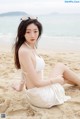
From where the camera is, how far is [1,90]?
3584mm

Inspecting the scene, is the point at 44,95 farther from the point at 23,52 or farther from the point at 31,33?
the point at 31,33

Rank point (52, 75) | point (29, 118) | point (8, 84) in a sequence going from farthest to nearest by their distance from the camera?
point (8, 84) → point (52, 75) → point (29, 118)

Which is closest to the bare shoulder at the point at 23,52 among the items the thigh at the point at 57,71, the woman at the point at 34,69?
the woman at the point at 34,69

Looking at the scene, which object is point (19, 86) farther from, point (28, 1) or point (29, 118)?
point (28, 1)

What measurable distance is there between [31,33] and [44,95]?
674 mm

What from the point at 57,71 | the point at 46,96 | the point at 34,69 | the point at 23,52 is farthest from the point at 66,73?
the point at 23,52

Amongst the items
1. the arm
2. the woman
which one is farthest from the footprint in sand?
the arm

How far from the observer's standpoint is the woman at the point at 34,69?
2.88m

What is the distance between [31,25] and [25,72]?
0.50m

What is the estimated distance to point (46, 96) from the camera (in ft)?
9.82

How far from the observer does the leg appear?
3.34m

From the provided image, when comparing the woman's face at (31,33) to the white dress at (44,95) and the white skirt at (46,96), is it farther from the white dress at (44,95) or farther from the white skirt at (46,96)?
the white skirt at (46,96)

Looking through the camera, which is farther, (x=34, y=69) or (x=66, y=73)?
(x=66, y=73)

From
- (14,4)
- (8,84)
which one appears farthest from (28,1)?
(8,84)
